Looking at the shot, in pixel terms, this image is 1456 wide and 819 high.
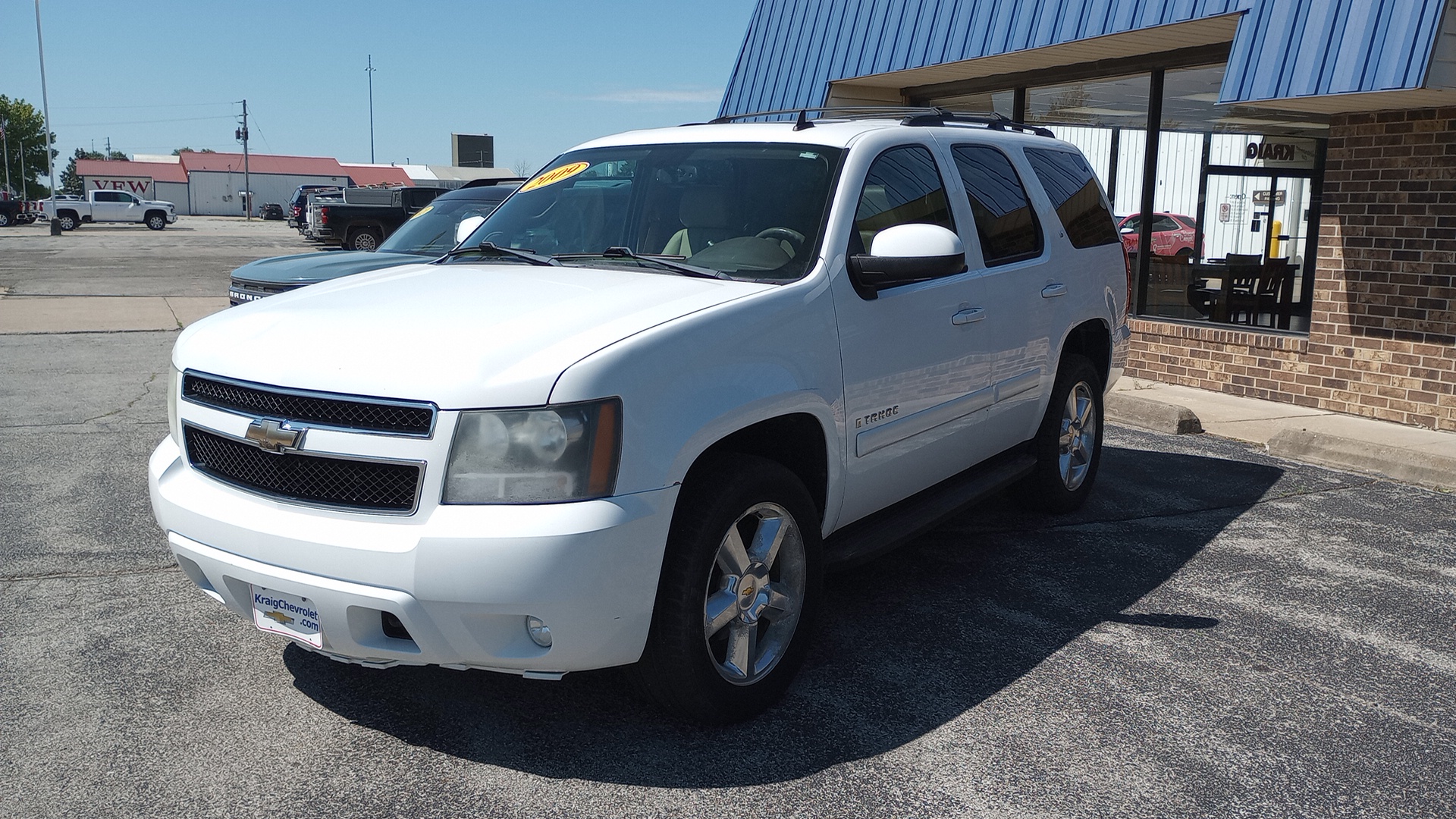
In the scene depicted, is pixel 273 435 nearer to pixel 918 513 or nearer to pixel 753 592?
pixel 753 592

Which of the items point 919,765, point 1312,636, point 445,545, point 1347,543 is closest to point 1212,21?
point 1347,543

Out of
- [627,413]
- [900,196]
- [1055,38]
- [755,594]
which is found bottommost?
[755,594]

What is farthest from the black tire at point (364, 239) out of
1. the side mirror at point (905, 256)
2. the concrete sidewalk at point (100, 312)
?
the side mirror at point (905, 256)

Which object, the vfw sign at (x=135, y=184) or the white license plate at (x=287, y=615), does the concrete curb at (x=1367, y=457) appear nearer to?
the white license plate at (x=287, y=615)

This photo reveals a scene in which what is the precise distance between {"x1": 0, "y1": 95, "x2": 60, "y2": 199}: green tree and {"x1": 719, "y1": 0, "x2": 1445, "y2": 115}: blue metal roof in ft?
341

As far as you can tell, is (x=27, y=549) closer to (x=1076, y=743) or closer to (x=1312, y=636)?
(x=1076, y=743)

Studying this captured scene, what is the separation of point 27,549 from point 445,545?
341cm

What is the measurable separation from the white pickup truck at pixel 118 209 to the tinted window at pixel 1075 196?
181 feet

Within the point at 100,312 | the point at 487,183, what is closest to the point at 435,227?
the point at 487,183

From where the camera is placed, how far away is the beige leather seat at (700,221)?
4.20 m

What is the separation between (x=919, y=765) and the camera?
3.37 metres

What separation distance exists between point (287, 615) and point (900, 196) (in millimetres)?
2681

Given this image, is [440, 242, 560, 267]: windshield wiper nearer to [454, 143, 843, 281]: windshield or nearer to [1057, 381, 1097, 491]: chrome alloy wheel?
[454, 143, 843, 281]: windshield

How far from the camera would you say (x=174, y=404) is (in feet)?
12.0
